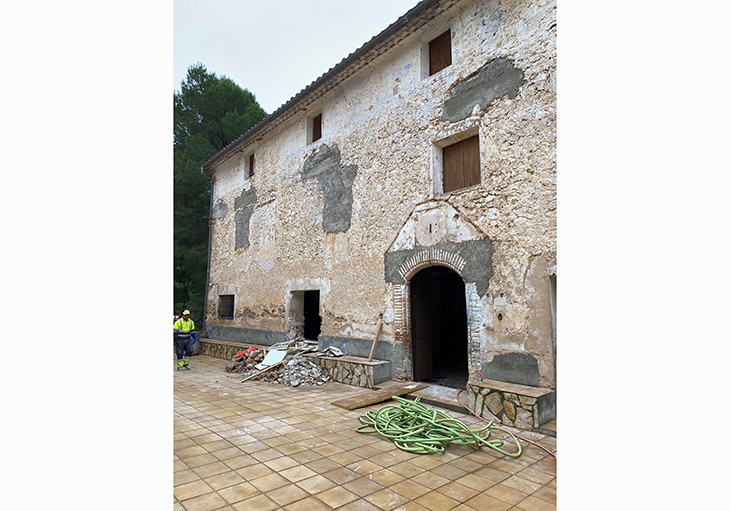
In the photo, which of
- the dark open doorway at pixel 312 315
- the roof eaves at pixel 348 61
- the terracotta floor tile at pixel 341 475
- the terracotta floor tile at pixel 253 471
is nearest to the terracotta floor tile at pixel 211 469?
the terracotta floor tile at pixel 253 471

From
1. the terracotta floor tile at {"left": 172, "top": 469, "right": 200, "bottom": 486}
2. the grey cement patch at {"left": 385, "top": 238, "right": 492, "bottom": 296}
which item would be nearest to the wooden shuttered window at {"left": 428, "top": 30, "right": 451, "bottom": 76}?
the grey cement patch at {"left": 385, "top": 238, "right": 492, "bottom": 296}

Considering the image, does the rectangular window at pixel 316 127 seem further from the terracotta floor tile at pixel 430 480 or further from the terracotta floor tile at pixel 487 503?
the terracotta floor tile at pixel 487 503

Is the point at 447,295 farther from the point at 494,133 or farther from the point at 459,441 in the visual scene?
the point at 459,441

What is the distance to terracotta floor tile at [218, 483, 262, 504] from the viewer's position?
10.0 ft

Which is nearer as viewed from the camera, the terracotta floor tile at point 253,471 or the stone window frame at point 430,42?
the terracotta floor tile at point 253,471

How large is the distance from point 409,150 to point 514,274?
308cm

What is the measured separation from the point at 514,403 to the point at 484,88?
187 inches

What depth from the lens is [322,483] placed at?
11.0 feet

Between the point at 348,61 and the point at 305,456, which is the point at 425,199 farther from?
the point at 305,456

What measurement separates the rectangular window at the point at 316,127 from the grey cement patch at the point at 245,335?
502 centimetres

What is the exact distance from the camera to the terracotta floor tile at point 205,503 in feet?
9.53

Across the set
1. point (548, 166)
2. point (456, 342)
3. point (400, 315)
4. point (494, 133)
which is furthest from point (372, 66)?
point (456, 342)

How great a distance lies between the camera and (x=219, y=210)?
13.7 meters

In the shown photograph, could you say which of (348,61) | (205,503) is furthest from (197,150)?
(205,503)
